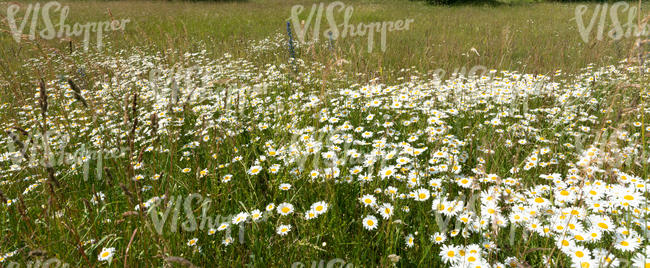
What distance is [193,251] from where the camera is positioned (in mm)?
1603

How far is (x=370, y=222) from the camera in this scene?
170 centimetres

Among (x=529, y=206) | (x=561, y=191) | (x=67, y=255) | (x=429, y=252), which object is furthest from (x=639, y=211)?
(x=67, y=255)

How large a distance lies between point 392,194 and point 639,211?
1.09 meters

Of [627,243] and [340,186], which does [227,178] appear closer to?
[340,186]

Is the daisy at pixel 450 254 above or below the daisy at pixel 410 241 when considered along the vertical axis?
above

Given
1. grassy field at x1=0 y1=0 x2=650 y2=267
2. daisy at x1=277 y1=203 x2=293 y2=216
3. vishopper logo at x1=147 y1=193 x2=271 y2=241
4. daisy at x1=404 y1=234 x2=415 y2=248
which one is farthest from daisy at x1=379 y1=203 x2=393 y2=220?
vishopper logo at x1=147 y1=193 x2=271 y2=241

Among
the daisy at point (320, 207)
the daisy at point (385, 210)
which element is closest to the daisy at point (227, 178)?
the daisy at point (320, 207)

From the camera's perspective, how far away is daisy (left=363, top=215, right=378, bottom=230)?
1673 mm

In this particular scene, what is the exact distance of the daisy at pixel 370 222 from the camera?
5.49 feet

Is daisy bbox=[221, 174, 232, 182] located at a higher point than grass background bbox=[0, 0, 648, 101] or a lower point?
lower

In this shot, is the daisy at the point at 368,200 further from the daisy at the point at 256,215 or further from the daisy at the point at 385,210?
the daisy at the point at 256,215

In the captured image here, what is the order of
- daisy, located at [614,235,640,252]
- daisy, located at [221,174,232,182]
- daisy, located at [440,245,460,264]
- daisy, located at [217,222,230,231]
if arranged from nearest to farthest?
1. daisy, located at [614,235,640,252]
2. daisy, located at [440,245,460,264]
3. daisy, located at [217,222,230,231]
4. daisy, located at [221,174,232,182]

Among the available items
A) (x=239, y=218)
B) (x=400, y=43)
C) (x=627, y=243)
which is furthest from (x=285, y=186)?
(x=400, y=43)

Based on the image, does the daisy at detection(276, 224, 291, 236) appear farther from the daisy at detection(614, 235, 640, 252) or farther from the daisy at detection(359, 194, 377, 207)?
the daisy at detection(614, 235, 640, 252)
